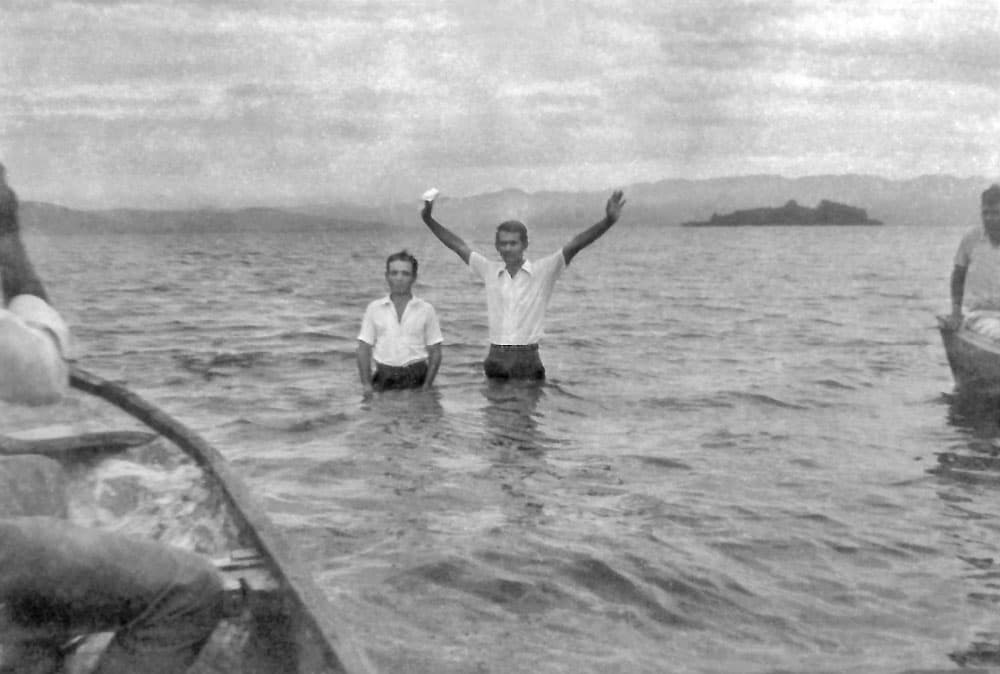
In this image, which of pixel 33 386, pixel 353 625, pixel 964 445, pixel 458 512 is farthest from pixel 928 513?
pixel 33 386

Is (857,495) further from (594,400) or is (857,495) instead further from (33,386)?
(33,386)

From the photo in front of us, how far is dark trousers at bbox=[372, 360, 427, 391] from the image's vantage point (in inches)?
378

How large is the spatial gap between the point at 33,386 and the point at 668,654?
10.7 feet

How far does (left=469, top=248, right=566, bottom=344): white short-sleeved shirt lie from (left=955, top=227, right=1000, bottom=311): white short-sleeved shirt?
3786 millimetres

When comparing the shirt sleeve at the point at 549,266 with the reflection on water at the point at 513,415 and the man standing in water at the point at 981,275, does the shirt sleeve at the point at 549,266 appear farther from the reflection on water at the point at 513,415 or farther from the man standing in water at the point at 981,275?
the man standing in water at the point at 981,275

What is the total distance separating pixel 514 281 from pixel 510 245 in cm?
34

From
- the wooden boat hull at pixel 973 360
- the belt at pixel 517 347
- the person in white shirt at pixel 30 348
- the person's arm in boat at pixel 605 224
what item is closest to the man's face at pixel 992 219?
the wooden boat hull at pixel 973 360

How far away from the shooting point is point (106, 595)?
2.48 m

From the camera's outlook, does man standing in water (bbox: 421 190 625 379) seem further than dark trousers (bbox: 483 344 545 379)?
No

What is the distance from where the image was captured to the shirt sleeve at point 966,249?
33.1 ft

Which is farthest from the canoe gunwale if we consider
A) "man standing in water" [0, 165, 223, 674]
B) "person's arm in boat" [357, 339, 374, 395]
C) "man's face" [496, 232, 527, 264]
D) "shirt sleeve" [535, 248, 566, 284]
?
"shirt sleeve" [535, 248, 566, 284]

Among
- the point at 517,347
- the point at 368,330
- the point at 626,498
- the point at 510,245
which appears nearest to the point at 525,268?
the point at 510,245

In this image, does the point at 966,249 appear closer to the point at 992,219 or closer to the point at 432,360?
the point at 992,219

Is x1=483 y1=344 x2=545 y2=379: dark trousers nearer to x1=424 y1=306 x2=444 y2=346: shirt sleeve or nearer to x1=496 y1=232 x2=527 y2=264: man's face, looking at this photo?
x1=424 y1=306 x2=444 y2=346: shirt sleeve
